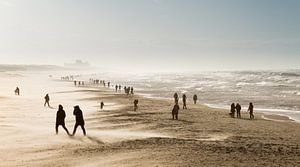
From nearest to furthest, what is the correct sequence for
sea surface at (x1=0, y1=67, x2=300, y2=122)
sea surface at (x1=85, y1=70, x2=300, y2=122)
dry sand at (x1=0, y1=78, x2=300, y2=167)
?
dry sand at (x1=0, y1=78, x2=300, y2=167)
sea surface at (x1=85, y1=70, x2=300, y2=122)
sea surface at (x1=0, y1=67, x2=300, y2=122)

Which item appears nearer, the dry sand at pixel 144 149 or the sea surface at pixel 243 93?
the dry sand at pixel 144 149

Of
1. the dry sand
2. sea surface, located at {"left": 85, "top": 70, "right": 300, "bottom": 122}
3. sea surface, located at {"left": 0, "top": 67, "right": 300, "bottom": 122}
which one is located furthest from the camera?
sea surface, located at {"left": 0, "top": 67, "right": 300, "bottom": 122}

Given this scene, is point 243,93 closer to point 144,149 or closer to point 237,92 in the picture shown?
point 237,92

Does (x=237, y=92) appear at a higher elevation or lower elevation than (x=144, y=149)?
higher

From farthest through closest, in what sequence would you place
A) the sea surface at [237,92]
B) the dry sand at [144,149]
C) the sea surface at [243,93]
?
the sea surface at [237,92]
the sea surface at [243,93]
the dry sand at [144,149]

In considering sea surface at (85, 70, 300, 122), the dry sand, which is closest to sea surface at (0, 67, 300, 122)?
sea surface at (85, 70, 300, 122)

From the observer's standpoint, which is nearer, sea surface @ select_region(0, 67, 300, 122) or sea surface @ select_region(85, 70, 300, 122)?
sea surface @ select_region(85, 70, 300, 122)

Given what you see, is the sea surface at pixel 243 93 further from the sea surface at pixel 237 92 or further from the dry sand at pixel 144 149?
the dry sand at pixel 144 149

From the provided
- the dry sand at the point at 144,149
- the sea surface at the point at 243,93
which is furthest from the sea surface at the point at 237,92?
the dry sand at the point at 144,149

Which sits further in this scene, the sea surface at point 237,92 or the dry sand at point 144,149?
the sea surface at point 237,92

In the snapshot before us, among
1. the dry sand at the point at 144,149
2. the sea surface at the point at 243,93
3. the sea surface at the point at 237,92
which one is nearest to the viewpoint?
the dry sand at the point at 144,149

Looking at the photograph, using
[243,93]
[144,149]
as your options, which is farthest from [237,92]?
[144,149]

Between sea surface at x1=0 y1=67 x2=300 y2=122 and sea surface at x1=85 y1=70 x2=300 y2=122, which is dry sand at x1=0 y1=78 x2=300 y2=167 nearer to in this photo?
sea surface at x1=0 y1=67 x2=300 y2=122

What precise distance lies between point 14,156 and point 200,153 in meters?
7.26
